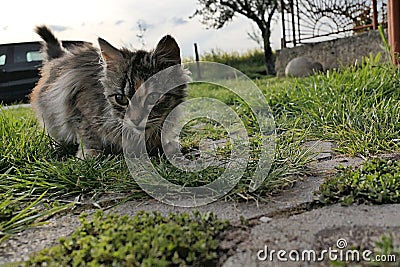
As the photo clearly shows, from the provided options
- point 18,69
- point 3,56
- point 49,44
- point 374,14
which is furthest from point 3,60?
point 374,14

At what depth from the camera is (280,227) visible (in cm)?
115

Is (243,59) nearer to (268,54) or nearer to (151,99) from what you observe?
(268,54)

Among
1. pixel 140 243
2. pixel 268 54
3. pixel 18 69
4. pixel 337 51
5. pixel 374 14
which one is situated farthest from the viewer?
pixel 268 54

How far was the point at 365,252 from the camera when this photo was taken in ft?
3.09

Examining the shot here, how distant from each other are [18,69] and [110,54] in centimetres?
747

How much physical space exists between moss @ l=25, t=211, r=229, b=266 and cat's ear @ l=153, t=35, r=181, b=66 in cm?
119

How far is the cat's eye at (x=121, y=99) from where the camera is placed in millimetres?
2123

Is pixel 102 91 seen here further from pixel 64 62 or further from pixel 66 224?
pixel 66 224

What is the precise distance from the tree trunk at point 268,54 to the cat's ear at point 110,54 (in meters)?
10.5

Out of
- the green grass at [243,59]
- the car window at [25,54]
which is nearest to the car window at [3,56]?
the car window at [25,54]

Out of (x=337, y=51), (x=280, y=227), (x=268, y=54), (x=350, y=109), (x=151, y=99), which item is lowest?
(x=280, y=227)

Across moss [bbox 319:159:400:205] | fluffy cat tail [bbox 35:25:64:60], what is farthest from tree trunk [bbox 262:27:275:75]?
moss [bbox 319:159:400:205]

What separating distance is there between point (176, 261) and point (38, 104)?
2334 mm

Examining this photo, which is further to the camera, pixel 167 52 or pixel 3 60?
pixel 3 60
